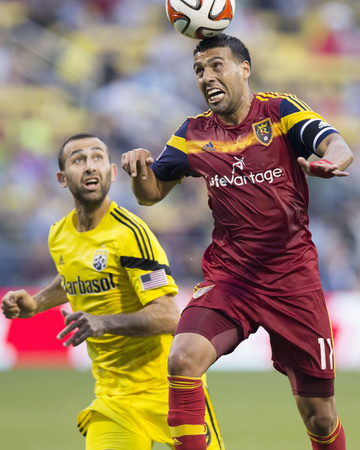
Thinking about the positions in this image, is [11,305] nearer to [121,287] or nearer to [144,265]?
[121,287]

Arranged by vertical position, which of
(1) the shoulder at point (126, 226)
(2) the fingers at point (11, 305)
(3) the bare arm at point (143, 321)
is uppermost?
(1) the shoulder at point (126, 226)

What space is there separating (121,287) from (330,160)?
1.57 meters

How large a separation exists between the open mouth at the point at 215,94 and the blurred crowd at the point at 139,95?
797 cm

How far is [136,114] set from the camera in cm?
1480

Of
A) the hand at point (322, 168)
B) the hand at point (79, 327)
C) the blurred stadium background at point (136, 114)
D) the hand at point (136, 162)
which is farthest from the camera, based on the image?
the blurred stadium background at point (136, 114)

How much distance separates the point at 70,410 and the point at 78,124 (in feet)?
24.9

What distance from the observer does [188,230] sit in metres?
13.1

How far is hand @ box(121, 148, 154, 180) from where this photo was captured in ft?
14.5

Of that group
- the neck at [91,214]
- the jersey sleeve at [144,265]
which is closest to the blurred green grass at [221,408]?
the neck at [91,214]

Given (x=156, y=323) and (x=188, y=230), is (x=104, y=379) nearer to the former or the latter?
(x=156, y=323)

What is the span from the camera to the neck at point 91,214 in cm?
502

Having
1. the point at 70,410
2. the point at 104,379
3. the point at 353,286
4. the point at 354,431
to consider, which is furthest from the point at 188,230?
the point at 104,379

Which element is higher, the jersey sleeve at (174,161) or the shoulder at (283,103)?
the shoulder at (283,103)

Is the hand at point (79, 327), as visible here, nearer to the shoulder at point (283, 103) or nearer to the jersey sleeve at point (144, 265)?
the jersey sleeve at point (144, 265)
